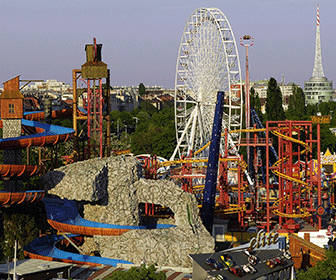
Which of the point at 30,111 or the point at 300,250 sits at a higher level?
the point at 30,111

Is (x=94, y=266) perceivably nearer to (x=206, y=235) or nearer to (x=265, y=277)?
(x=206, y=235)

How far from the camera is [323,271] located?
124 feet

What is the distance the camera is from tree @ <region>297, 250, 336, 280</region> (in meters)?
37.2

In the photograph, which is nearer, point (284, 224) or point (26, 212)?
point (26, 212)

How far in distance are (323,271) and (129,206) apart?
1448cm

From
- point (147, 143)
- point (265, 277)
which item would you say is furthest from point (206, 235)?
point (147, 143)

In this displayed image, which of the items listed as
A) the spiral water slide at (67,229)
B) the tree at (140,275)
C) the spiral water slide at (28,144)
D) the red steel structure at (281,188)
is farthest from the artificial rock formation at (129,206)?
the red steel structure at (281,188)

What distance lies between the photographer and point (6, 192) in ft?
152

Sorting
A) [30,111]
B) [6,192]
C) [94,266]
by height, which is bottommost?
[94,266]

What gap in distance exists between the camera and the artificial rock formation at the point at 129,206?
150 ft

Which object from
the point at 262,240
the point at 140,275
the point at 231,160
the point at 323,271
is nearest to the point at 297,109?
the point at 231,160

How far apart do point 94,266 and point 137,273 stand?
10.6 metres

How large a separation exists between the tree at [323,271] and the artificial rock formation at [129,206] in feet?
30.8

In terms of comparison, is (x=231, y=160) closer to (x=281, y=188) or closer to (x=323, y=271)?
(x=281, y=188)
